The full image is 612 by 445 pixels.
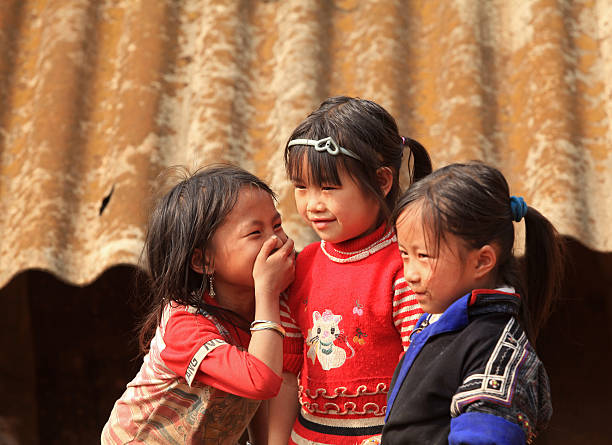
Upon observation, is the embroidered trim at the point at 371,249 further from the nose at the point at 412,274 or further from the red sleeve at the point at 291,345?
the nose at the point at 412,274

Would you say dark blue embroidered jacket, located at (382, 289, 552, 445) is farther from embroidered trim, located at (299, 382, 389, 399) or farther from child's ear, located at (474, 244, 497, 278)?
embroidered trim, located at (299, 382, 389, 399)

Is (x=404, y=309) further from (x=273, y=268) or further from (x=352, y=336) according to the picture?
(x=273, y=268)

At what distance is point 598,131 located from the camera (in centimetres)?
224

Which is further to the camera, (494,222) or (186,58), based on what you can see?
(186,58)

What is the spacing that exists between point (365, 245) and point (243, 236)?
0.33m

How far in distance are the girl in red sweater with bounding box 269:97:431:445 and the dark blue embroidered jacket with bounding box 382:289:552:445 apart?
8.8 inches

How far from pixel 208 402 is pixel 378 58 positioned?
1.35 meters

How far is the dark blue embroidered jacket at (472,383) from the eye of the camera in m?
1.33

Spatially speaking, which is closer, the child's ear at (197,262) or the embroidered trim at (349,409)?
the embroidered trim at (349,409)

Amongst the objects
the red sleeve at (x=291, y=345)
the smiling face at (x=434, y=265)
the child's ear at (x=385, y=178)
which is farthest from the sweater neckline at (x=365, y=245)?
the smiling face at (x=434, y=265)

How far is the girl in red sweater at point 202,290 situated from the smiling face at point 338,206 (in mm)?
161

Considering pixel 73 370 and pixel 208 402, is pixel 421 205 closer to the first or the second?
pixel 208 402

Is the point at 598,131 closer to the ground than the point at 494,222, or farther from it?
farther from it

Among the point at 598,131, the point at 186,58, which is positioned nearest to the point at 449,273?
the point at 598,131
